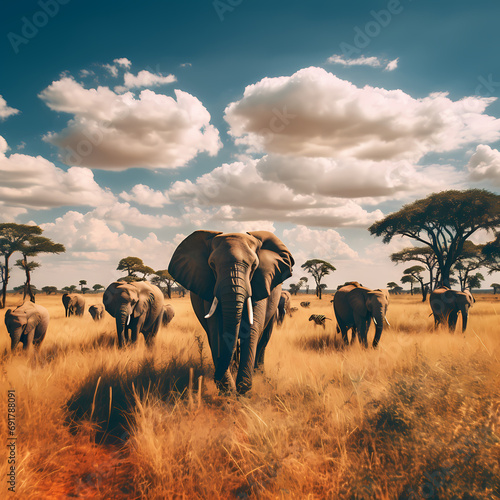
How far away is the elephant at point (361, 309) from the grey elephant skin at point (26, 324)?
9002 mm

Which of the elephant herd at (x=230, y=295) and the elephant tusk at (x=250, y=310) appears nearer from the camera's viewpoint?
the elephant herd at (x=230, y=295)

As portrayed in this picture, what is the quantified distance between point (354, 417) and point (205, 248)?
3.71 meters

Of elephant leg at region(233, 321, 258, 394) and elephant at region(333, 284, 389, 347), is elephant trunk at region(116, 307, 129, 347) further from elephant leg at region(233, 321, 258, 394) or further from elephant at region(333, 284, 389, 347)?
elephant at region(333, 284, 389, 347)

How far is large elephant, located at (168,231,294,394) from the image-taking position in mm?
5406

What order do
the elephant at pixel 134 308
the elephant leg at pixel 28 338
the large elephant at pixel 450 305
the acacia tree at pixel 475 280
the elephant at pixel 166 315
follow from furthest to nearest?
1. the acacia tree at pixel 475 280
2. the elephant at pixel 166 315
3. the large elephant at pixel 450 305
4. the elephant at pixel 134 308
5. the elephant leg at pixel 28 338

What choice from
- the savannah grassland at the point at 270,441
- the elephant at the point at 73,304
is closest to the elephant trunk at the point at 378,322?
the savannah grassland at the point at 270,441

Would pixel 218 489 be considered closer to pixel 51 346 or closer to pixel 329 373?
pixel 329 373

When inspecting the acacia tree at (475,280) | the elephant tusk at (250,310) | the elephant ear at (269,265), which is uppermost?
the elephant ear at (269,265)

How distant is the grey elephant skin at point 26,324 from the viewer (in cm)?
839

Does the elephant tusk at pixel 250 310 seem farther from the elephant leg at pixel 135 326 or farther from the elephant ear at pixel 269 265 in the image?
the elephant leg at pixel 135 326

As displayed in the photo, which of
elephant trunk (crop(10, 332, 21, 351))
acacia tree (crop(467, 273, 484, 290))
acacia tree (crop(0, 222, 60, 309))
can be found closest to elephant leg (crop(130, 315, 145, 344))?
elephant trunk (crop(10, 332, 21, 351))

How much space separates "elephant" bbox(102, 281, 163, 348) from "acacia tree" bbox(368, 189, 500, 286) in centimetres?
2286

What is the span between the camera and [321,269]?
59312mm

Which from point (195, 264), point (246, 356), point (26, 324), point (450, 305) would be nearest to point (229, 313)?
point (246, 356)
